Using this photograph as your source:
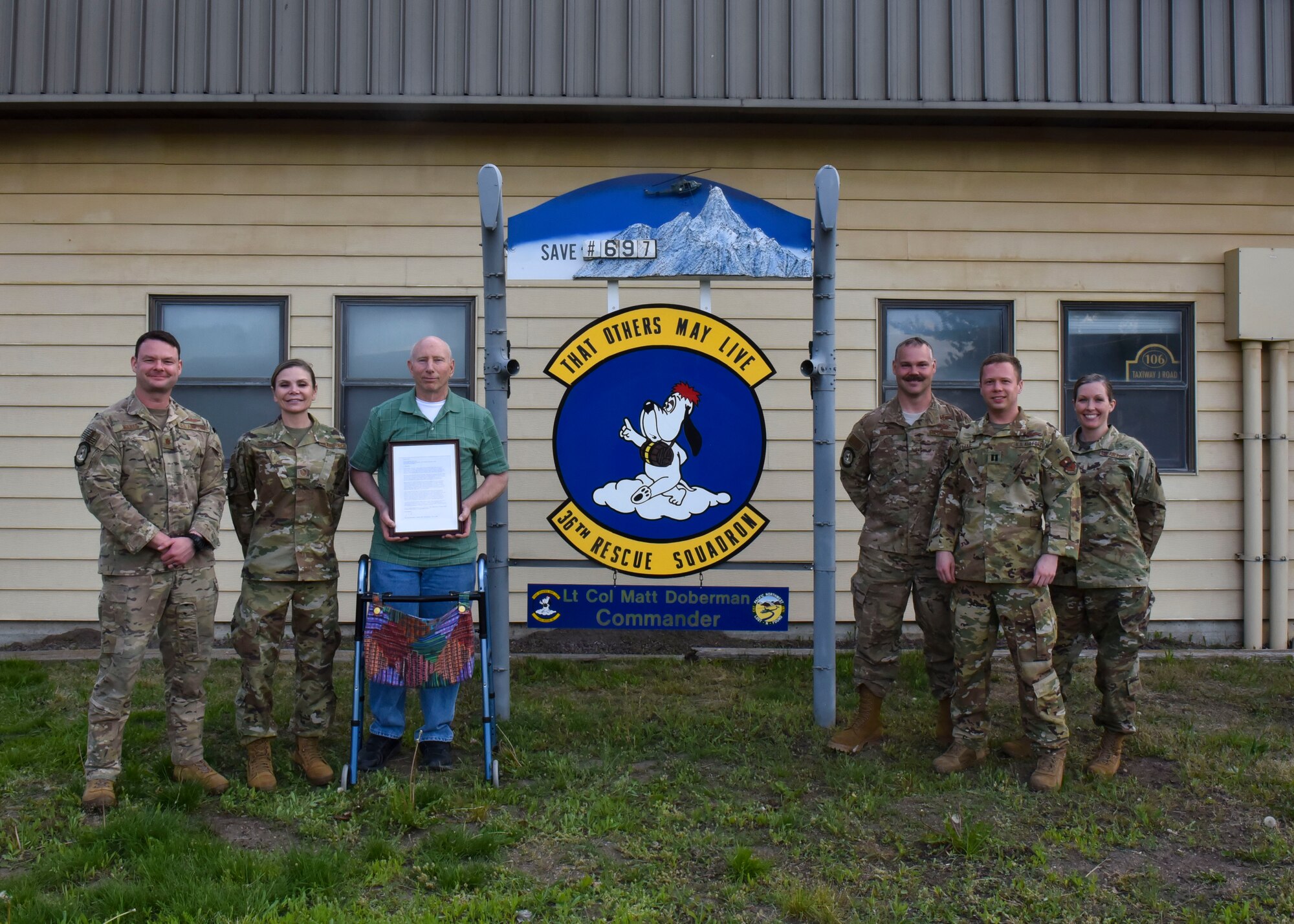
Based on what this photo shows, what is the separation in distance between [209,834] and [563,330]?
380 centimetres

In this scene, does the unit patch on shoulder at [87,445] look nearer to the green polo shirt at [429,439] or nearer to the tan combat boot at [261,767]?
the green polo shirt at [429,439]

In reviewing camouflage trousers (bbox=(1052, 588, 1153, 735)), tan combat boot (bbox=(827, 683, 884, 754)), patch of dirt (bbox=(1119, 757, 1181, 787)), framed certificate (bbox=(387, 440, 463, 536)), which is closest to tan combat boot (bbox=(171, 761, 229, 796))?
framed certificate (bbox=(387, 440, 463, 536))

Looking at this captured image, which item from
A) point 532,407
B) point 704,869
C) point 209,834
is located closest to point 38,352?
point 532,407

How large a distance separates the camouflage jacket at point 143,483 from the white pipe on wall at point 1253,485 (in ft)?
21.4

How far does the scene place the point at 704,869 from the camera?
323 centimetres

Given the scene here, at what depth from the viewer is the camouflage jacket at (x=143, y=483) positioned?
360cm

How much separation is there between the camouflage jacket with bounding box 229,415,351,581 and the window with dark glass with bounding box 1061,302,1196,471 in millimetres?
5083

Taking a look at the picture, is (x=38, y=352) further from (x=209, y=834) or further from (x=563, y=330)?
(x=209, y=834)

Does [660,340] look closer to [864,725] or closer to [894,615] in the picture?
[894,615]

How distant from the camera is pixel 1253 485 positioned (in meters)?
6.28

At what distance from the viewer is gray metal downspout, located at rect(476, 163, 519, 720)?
452cm

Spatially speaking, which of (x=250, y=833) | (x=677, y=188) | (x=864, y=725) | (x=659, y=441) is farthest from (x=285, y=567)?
(x=864, y=725)

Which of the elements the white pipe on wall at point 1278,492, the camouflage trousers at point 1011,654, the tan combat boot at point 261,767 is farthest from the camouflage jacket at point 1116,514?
the tan combat boot at point 261,767

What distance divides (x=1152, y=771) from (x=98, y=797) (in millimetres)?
4519
